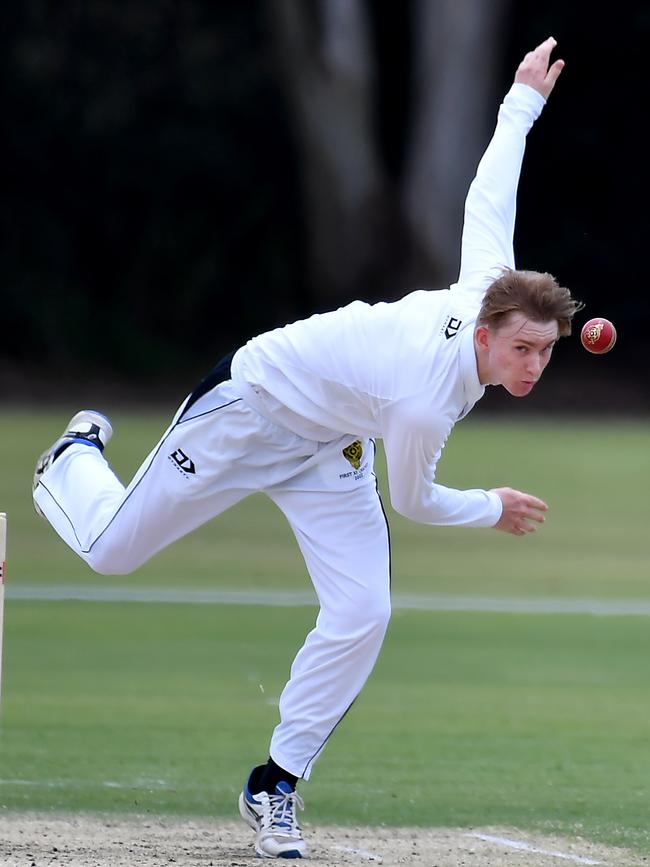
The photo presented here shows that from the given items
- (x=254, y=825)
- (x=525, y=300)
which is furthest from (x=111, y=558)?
(x=525, y=300)

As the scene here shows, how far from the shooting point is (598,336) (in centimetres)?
500

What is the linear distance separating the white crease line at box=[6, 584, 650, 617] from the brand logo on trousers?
621 centimetres

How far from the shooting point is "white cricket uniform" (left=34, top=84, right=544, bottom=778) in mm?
5191

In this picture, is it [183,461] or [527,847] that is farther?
[527,847]

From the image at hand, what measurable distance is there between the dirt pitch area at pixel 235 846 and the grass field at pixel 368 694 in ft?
0.68

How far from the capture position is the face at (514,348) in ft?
16.1

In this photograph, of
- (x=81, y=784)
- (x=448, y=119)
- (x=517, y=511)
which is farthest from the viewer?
(x=448, y=119)

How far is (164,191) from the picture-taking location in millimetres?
32656

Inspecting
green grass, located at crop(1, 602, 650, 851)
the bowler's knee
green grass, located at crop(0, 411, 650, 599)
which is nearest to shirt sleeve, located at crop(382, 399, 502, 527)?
the bowler's knee

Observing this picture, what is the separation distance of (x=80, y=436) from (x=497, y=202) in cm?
172

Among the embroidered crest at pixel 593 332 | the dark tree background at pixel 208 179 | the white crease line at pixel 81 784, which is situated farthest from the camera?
the dark tree background at pixel 208 179

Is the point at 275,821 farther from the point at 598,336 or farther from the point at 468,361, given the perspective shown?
the point at 598,336

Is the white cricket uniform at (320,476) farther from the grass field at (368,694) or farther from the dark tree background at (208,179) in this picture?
the dark tree background at (208,179)

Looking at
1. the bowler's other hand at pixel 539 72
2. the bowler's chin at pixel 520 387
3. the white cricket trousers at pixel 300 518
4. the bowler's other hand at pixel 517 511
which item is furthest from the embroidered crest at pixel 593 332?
the bowler's other hand at pixel 539 72
